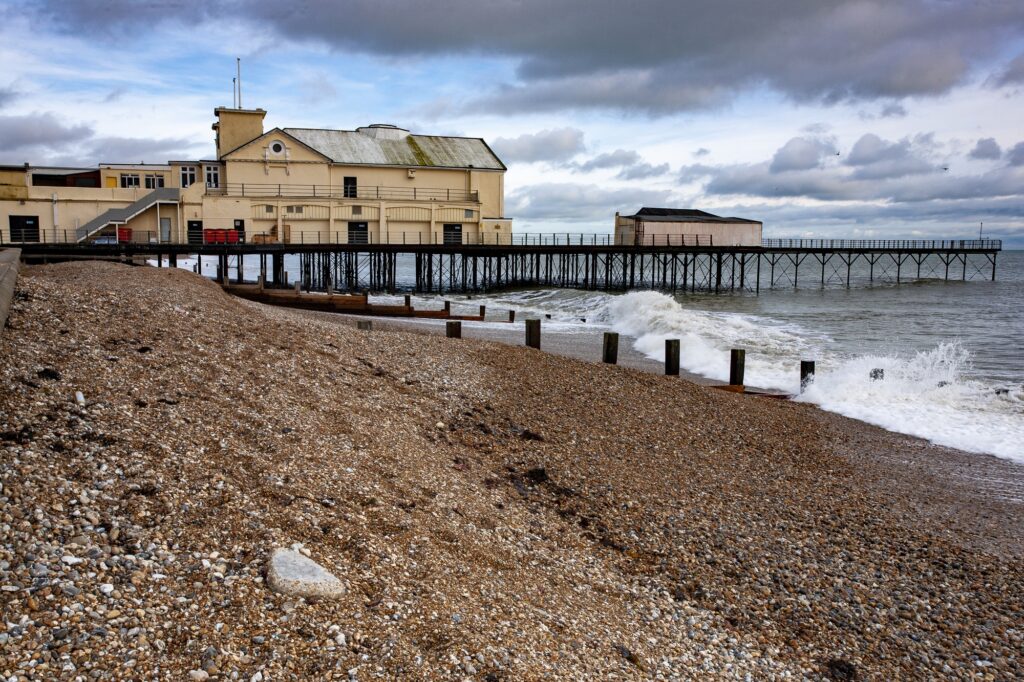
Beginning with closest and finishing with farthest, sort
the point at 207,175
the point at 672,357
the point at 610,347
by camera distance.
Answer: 1. the point at 672,357
2. the point at 610,347
3. the point at 207,175

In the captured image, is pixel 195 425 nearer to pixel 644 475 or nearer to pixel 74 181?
pixel 644 475

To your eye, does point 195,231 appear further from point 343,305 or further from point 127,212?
point 343,305

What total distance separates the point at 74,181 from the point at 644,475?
4340cm

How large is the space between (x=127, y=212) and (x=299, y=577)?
38.3 metres

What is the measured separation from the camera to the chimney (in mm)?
43844

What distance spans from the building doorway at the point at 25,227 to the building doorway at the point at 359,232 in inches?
590

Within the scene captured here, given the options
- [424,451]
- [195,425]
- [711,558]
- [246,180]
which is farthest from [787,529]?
[246,180]

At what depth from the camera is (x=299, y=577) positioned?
526 cm

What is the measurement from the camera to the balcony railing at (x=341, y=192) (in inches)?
1667

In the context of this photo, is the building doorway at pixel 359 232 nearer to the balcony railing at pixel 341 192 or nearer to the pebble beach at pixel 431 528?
the balcony railing at pixel 341 192

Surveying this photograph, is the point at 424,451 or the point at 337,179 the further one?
the point at 337,179

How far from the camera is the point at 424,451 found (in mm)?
8523

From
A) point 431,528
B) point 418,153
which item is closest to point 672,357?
point 431,528

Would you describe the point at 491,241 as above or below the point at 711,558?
above
